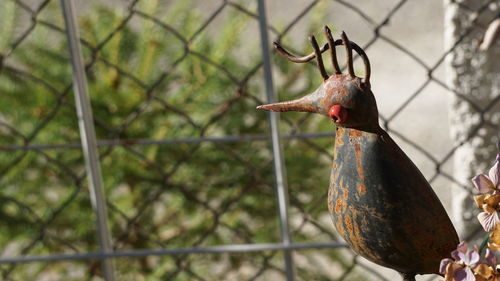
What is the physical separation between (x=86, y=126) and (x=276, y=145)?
0.69 feet

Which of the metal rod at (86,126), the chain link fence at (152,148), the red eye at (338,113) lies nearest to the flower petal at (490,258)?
the red eye at (338,113)

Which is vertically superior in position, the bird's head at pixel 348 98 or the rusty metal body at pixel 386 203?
the bird's head at pixel 348 98

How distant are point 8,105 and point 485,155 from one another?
800 mm

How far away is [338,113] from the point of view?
474 millimetres

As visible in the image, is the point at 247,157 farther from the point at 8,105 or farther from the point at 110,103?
the point at 8,105

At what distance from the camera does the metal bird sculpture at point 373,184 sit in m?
0.48

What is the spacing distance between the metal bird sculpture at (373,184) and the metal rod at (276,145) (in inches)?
12.5

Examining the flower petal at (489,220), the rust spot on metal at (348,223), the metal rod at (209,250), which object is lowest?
the flower petal at (489,220)

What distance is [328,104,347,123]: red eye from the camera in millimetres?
474

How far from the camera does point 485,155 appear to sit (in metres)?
0.97

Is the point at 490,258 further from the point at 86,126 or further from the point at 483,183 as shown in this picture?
the point at 86,126

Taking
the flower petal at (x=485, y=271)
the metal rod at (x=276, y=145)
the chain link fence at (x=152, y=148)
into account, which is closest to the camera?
the flower petal at (x=485, y=271)

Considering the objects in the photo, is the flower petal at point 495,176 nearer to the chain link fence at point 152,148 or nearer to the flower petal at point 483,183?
the flower petal at point 483,183

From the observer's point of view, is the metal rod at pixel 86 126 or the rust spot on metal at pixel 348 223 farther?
the metal rod at pixel 86 126
